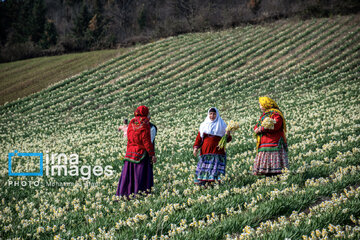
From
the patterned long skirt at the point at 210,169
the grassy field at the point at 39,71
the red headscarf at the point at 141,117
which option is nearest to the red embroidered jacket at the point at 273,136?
the patterned long skirt at the point at 210,169

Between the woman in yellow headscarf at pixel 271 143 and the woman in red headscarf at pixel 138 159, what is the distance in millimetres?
2632

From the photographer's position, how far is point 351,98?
16.7m

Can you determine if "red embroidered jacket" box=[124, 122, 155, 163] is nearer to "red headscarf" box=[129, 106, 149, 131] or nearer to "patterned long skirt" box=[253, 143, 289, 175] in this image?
"red headscarf" box=[129, 106, 149, 131]

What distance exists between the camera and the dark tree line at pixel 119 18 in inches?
1962

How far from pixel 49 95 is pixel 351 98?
28.6 meters

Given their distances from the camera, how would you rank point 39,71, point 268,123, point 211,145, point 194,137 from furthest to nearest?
point 39,71 → point 194,137 → point 211,145 → point 268,123

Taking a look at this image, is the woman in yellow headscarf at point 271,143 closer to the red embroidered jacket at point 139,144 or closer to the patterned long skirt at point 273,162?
the patterned long skirt at point 273,162

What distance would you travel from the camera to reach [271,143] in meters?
6.70

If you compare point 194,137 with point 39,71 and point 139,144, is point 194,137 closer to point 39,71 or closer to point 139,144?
point 139,144

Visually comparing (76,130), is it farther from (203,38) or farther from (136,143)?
(203,38)

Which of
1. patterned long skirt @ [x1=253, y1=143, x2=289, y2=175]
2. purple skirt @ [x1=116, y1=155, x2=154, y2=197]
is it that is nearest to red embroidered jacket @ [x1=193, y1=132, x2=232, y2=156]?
patterned long skirt @ [x1=253, y1=143, x2=289, y2=175]

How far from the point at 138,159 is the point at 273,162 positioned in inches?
126

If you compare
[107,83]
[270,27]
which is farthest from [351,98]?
[270,27]

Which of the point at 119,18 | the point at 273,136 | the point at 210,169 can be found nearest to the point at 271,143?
the point at 273,136
